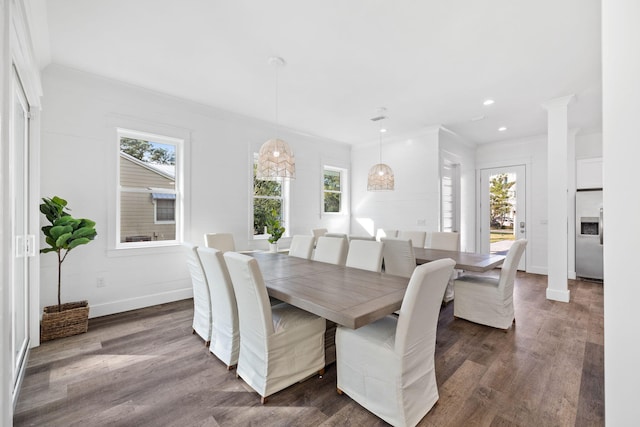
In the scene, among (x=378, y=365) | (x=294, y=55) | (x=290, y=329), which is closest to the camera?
(x=378, y=365)

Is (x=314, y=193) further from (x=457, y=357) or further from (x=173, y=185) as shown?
(x=457, y=357)

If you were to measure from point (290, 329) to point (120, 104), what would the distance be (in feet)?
11.5

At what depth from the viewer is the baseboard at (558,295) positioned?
12.4 ft

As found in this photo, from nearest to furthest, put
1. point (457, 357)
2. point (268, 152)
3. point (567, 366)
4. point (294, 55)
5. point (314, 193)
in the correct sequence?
point (567, 366) < point (457, 357) < point (294, 55) < point (268, 152) < point (314, 193)

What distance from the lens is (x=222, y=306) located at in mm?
2287

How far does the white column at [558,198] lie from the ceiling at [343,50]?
0.96 feet

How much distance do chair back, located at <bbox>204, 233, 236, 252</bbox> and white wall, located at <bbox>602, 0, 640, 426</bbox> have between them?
376 centimetres

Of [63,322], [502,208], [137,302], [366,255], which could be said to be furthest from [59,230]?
[502,208]

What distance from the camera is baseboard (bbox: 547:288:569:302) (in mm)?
3791

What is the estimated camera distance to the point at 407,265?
128 inches

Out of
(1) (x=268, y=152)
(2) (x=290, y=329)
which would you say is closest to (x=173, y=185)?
(1) (x=268, y=152)

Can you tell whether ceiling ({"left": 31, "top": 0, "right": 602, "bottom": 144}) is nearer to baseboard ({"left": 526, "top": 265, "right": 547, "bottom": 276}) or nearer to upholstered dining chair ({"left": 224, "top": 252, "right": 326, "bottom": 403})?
upholstered dining chair ({"left": 224, "top": 252, "right": 326, "bottom": 403})

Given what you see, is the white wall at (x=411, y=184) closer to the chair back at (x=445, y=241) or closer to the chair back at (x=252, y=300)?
the chair back at (x=445, y=241)

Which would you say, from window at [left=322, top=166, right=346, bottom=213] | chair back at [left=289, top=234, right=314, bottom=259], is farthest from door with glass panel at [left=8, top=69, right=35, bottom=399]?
window at [left=322, top=166, right=346, bottom=213]
